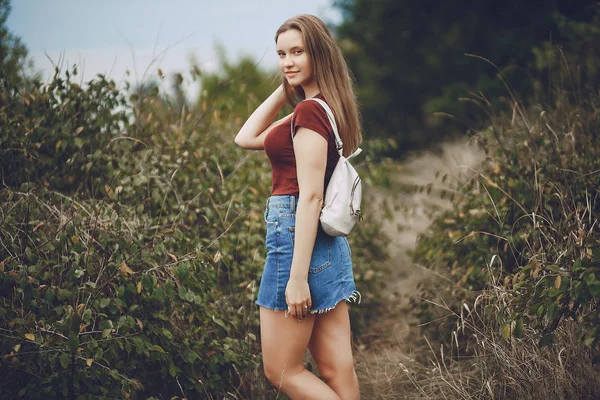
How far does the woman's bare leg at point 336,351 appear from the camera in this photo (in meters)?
2.45

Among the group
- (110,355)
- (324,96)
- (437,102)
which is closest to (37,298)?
(110,355)

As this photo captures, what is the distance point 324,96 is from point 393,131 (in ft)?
40.6

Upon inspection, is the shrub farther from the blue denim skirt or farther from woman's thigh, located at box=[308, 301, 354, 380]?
the blue denim skirt

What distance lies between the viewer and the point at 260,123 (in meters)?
2.83

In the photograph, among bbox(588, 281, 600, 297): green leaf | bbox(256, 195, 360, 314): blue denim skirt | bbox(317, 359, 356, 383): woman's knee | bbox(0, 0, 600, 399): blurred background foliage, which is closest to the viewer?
bbox(588, 281, 600, 297): green leaf

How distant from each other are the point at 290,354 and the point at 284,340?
6 cm

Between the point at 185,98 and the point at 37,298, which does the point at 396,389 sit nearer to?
the point at 37,298

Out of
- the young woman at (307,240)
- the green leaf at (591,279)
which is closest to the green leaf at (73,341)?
the young woman at (307,240)

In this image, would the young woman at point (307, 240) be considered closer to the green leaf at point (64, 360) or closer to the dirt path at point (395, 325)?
the dirt path at point (395, 325)

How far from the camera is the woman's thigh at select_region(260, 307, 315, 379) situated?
2.36m

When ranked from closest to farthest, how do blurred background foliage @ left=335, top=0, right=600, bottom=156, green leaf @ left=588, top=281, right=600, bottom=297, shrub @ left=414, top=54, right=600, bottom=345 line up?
green leaf @ left=588, top=281, right=600, bottom=297, shrub @ left=414, top=54, right=600, bottom=345, blurred background foliage @ left=335, top=0, right=600, bottom=156

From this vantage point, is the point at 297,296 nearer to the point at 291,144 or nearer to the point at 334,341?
the point at 334,341

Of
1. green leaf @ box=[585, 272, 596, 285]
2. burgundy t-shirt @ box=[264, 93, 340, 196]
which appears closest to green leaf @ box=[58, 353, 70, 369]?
burgundy t-shirt @ box=[264, 93, 340, 196]

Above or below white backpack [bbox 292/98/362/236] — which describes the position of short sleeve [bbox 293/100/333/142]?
above
